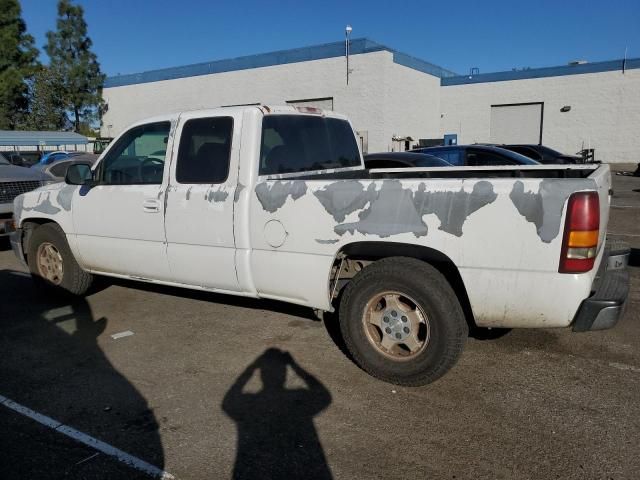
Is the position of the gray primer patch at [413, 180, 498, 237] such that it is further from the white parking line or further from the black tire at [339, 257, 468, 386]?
the white parking line

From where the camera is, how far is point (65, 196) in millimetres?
5371

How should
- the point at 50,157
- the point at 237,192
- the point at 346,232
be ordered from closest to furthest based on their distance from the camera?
the point at 346,232 < the point at 237,192 < the point at 50,157

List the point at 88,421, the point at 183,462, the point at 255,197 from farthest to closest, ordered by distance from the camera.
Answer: the point at 255,197 → the point at 88,421 → the point at 183,462

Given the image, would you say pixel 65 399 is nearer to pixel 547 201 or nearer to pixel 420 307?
pixel 420 307

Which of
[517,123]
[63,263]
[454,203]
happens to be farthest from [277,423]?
[517,123]

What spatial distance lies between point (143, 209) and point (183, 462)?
2477 millimetres

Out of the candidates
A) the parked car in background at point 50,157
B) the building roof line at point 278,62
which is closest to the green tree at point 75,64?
the building roof line at point 278,62

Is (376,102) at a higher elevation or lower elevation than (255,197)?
higher

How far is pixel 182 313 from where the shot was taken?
17.9 feet

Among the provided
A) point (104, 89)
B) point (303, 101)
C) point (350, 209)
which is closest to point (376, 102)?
point (303, 101)

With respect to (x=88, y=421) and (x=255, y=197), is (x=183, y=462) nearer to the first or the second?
(x=88, y=421)

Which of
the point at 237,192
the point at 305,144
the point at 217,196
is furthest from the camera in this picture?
the point at 305,144

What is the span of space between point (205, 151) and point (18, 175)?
19.1ft

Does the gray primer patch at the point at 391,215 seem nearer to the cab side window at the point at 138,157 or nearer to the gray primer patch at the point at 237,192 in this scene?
the gray primer patch at the point at 237,192
